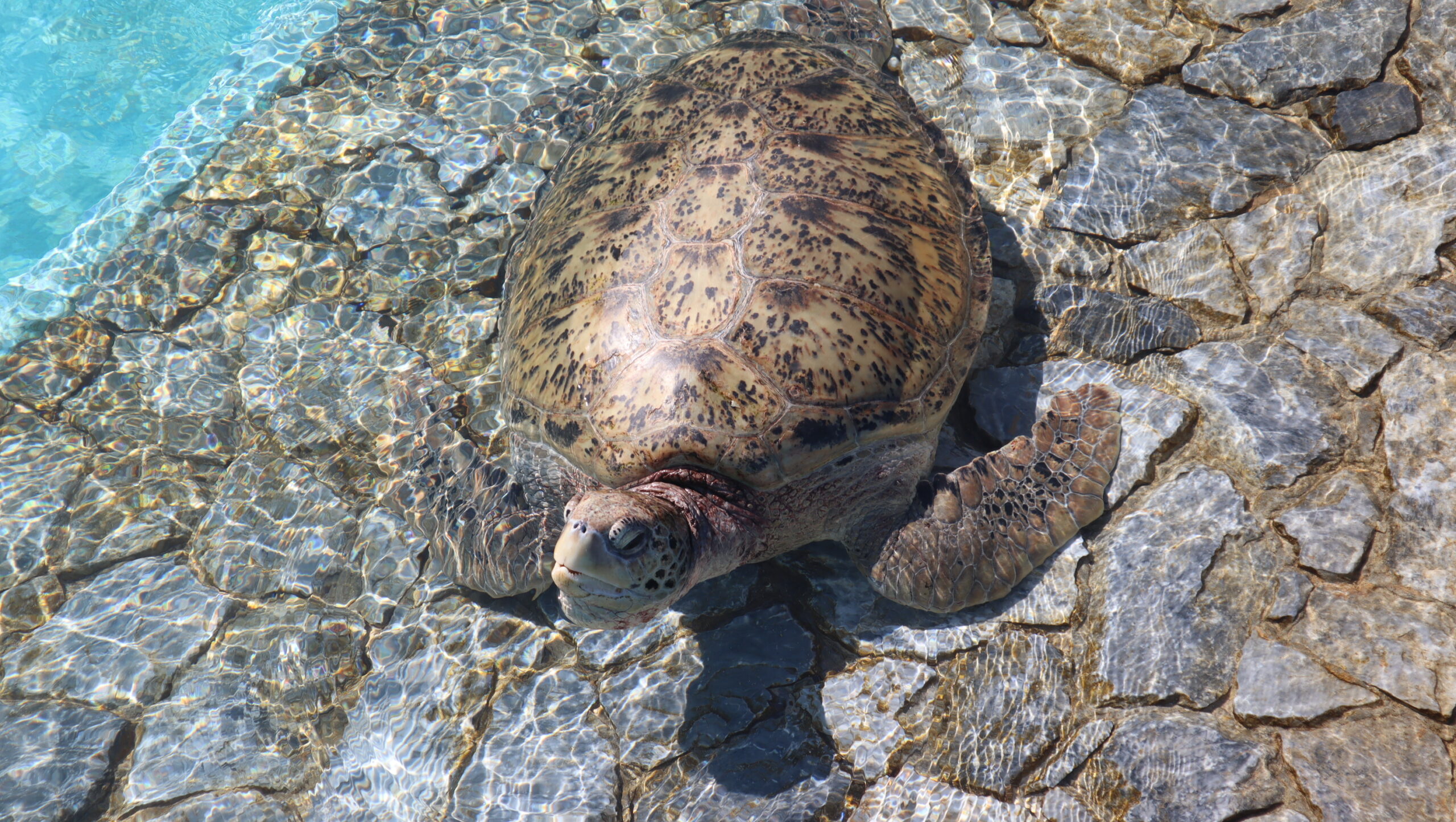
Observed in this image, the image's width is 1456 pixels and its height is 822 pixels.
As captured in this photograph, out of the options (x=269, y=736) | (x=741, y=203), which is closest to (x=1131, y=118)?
(x=741, y=203)

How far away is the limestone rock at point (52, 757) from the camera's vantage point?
369 centimetres

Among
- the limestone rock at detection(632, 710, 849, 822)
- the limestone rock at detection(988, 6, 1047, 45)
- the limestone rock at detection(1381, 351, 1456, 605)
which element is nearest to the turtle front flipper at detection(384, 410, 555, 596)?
the limestone rock at detection(632, 710, 849, 822)

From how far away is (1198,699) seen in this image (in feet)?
10.5

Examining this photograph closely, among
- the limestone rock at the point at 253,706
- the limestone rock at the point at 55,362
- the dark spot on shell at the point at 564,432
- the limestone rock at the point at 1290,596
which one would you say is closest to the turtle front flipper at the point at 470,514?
the dark spot on shell at the point at 564,432

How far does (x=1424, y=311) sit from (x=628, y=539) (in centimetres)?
369

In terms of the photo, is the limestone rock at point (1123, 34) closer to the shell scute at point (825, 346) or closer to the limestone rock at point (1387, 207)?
the limestone rock at point (1387, 207)

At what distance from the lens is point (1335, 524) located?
3385 millimetres

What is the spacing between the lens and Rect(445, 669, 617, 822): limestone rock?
11.2ft

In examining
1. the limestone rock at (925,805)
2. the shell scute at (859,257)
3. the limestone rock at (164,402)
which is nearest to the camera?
the limestone rock at (925,805)

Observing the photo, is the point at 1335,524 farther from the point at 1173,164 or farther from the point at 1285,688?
the point at 1173,164

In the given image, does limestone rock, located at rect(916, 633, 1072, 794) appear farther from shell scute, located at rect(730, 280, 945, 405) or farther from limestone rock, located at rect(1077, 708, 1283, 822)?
shell scute, located at rect(730, 280, 945, 405)

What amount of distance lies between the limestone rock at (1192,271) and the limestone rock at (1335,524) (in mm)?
1039

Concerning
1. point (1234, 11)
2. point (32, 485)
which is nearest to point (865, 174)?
point (1234, 11)

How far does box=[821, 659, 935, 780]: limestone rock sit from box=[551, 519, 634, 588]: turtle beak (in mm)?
1203
